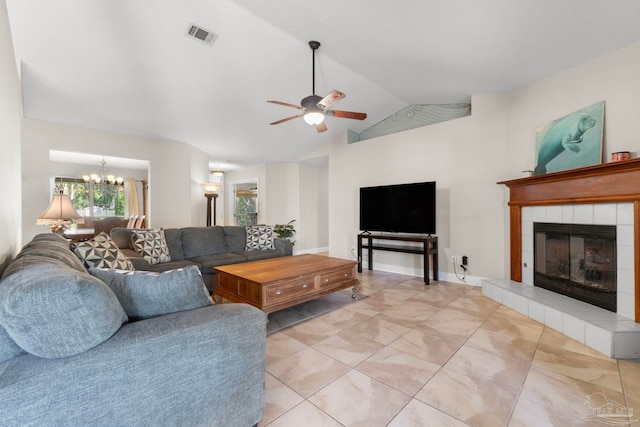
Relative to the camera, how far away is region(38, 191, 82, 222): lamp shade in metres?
3.04

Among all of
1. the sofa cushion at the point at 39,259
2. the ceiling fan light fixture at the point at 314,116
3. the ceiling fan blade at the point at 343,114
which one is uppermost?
the ceiling fan blade at the point at 343,114

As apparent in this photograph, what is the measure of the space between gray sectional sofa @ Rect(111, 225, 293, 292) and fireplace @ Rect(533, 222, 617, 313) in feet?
10.9

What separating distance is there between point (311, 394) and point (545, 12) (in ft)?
11.2

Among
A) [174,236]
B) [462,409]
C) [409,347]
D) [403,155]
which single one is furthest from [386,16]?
[174,236]

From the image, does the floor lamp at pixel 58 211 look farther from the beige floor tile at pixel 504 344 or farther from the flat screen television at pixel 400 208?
the beige floor tile at pixel 504 344

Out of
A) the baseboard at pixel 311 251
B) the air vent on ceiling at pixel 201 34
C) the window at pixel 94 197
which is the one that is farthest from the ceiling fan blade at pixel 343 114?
the window at pixel 94 197

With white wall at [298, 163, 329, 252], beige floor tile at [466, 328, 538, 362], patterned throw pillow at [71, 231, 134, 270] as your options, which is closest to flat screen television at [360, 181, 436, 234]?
beige floor tile at [466, 328, 538, 362]

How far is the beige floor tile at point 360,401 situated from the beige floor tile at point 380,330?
1.93 ft

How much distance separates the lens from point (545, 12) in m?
2.28

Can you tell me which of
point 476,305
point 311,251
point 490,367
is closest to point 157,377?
point 490,367

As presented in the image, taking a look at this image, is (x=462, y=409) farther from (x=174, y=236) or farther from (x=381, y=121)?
(x=381, y=121)

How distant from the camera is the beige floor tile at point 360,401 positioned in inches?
57.7

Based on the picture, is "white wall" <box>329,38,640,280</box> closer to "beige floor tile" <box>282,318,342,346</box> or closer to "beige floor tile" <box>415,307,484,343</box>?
"beige floor tile" <box>415,307,484,343</box>

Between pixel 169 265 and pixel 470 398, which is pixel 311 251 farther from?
pixel 470 398
